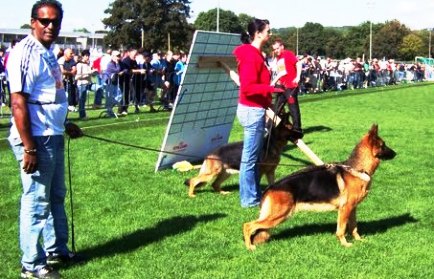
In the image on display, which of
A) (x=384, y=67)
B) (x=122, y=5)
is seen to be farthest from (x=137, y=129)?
(x=122, y=5)

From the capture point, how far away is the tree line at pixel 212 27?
285 feet

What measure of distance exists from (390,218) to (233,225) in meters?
1.90

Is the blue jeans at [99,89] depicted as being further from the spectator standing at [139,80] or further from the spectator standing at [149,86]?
the spectator standing at [149,86]

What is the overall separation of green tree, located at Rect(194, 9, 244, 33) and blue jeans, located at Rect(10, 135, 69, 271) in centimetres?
11609

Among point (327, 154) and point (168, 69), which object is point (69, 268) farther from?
point (168, 69)

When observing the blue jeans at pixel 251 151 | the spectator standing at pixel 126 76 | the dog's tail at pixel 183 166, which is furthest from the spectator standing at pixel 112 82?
the blue jeans at pixel 251 151

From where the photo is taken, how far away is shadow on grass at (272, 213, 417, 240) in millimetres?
6129

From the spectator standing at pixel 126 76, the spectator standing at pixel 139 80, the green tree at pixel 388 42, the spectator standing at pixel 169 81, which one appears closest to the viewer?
the spectator standing at pixel 126 76

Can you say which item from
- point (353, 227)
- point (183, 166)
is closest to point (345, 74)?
point (183, 166)

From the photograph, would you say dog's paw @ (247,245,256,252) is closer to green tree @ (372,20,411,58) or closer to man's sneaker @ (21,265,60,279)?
man's sneaker @ (21,265,60,279)

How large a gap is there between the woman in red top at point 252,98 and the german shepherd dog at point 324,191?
1.09m

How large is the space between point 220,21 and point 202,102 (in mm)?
114863

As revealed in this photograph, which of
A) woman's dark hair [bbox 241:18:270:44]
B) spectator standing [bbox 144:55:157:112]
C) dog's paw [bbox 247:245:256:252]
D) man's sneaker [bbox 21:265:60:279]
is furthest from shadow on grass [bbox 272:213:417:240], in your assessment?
spectator standing [bbox 144:55:157:112]

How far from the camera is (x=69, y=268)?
5.02 m
